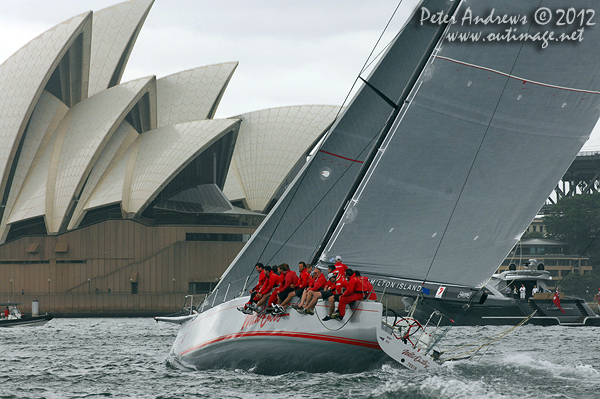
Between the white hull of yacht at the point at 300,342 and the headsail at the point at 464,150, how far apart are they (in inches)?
33.0

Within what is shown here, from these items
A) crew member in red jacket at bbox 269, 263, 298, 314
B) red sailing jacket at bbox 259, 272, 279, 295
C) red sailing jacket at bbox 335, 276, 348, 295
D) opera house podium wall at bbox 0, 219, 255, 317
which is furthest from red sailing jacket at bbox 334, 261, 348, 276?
opera house podium wall at bbox 0, 219, 255, 317

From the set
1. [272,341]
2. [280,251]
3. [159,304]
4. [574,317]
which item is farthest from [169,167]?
[272,341]

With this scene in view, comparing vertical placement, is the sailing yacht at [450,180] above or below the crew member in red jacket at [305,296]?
above

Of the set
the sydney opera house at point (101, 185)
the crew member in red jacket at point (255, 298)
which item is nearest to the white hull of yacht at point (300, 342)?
the crew member in red jacket at point (255, 298)

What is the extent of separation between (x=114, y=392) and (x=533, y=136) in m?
5.94

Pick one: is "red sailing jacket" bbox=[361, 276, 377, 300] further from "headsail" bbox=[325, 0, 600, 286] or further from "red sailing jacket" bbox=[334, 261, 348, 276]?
"headsail" bbox=[325, 0, 600, 286]

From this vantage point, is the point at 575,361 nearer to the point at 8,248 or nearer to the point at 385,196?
the point at 385,196

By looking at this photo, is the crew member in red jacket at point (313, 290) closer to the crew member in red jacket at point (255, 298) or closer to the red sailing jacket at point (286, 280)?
the red sailing jacket at point (286, 280)

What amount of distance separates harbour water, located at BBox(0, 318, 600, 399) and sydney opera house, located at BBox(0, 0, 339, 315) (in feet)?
63.2

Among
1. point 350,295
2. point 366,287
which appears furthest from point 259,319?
point 366,287

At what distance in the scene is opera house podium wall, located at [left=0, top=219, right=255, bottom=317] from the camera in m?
33.2

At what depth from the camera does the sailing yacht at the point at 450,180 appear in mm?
8047

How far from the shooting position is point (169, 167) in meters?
34.5

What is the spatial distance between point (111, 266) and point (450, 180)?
28.1m
